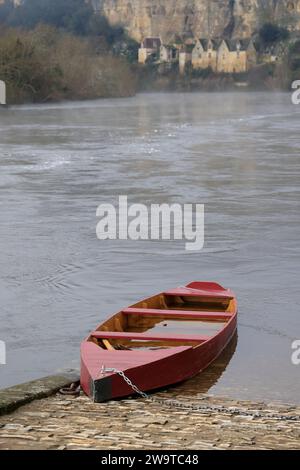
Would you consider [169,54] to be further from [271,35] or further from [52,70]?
[52,70]

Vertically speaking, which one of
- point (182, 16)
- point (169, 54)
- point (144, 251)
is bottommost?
point (144, 251)

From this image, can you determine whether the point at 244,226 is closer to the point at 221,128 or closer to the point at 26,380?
the point at 26,380

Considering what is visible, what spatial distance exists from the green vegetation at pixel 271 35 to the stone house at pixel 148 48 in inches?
563

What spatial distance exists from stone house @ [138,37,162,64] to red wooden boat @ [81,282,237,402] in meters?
132

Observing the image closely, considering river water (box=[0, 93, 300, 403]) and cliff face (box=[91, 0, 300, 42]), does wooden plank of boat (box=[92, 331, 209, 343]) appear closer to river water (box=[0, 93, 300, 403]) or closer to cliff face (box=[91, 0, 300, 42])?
river water (box=[0, 93, 300, 403])

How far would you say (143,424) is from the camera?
6812 mm

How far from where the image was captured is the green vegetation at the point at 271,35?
133m

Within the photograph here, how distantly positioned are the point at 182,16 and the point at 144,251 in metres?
147

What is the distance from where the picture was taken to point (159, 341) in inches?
340

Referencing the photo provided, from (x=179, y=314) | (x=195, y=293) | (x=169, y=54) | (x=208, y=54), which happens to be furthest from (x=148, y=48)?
(x=179, y=314)

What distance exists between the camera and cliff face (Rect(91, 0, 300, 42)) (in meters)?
152

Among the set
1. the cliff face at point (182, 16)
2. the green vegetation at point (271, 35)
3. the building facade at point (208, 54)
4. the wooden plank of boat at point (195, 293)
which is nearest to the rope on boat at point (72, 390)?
the wooden plank of boat at point (195, 293)

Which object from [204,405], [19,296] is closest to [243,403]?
[204,405]
